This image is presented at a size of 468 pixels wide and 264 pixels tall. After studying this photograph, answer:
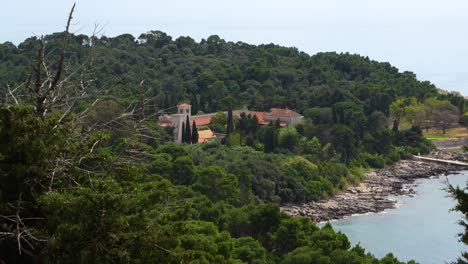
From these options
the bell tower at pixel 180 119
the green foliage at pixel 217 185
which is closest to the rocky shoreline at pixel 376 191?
the green foliage at pixel 217 185

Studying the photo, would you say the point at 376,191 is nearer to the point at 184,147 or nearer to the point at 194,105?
the point at 184,147

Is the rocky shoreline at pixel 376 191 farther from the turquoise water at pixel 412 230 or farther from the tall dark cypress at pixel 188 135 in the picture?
the tall dark cypress at pixel 188 135

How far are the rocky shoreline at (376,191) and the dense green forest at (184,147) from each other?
0.46 m

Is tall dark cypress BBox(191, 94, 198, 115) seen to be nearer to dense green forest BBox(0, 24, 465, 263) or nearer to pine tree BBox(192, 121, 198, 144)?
dense green forest BBox(0, 24, 465, 263)

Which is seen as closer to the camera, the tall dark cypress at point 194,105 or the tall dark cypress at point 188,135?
the tall dark cypress at point 188,135

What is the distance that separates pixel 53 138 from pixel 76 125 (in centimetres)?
58

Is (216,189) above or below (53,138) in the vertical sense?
below

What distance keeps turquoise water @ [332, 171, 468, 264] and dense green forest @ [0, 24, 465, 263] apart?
2.22 metres

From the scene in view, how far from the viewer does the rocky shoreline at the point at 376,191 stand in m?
20.1

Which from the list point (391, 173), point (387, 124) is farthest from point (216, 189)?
point (387, 124)

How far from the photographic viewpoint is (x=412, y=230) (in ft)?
62.1

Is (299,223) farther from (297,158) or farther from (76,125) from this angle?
(297,158)

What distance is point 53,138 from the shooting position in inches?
184

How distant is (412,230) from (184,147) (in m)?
6.75
